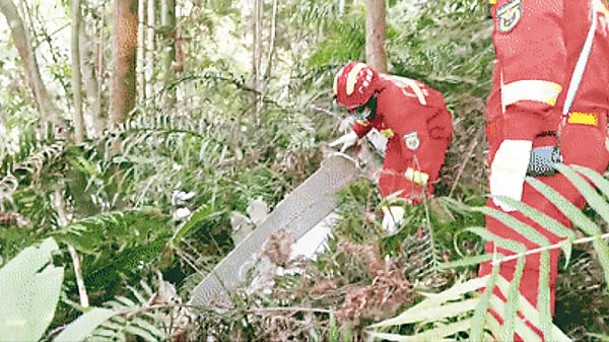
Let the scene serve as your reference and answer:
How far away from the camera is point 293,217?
2.90 meters

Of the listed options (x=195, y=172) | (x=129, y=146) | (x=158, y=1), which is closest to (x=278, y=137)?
(x=195, y=172)

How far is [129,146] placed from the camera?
2701 millimetres

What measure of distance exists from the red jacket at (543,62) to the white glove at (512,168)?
3 centimetres

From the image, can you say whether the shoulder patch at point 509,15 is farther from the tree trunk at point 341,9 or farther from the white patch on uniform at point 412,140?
the tree trunk at point 341,9

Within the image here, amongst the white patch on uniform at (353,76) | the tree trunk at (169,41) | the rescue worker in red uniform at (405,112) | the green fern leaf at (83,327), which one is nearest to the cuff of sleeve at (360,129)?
the rescue worker in red uniform at (405,112)

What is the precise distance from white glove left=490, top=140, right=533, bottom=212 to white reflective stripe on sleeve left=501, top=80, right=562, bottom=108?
0.12 meters

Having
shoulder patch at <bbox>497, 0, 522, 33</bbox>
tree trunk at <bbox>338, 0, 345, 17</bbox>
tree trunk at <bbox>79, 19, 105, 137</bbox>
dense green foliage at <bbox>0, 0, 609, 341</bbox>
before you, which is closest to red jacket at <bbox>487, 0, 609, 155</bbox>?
shoulder patch at <bbox>497, 0, 522, 33</bbox>

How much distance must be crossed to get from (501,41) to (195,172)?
1.35 metres

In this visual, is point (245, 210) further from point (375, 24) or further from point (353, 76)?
point (375, 24)

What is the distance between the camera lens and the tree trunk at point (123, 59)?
10.8 ft

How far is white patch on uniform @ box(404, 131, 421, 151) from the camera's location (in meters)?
3.49

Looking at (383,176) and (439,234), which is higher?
(439,234)

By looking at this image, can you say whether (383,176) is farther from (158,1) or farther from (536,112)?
(158,1)

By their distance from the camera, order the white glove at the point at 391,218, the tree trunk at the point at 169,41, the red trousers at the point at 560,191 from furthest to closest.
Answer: the tree trunk at the point at 169,41
the white glove at the point at 391,218
the red trousers at the point at 560,191
